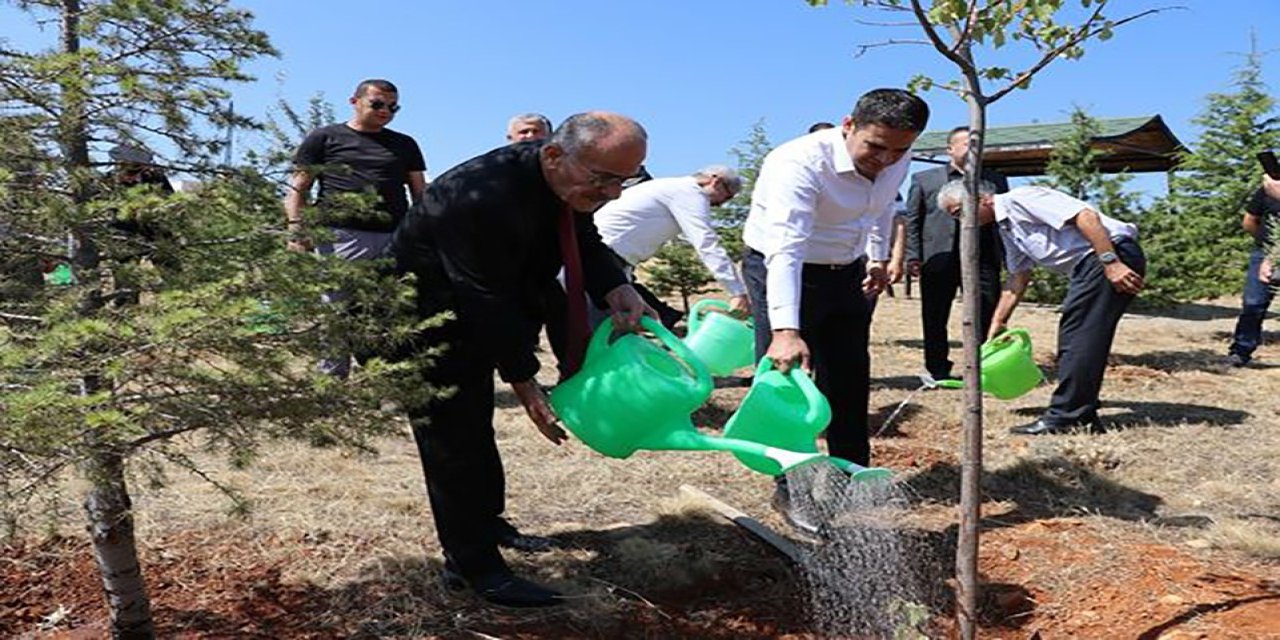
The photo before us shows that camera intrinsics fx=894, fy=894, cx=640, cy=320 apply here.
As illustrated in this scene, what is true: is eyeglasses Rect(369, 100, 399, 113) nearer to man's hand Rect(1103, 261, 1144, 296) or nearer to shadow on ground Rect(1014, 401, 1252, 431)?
man's hand Rect(1103, 261, 1144, 296)

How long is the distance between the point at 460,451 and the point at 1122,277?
3.17 metres

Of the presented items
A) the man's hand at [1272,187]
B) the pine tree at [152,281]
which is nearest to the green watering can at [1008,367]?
the man's hand at [1272,187]

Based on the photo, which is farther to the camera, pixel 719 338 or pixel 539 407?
pixel 719 338

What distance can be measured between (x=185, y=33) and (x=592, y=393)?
48.1 inches

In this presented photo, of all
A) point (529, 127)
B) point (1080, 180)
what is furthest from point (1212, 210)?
point (529, 127)

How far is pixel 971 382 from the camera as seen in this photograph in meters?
2.04

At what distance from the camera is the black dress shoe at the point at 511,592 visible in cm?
253

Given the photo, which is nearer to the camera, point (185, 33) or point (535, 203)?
point (185, 33)

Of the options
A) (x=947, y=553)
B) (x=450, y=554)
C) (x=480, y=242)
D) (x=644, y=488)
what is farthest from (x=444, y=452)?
(x=947, y=553)

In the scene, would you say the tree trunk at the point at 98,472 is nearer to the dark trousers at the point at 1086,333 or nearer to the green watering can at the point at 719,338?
the green watering can at the point at 719,338

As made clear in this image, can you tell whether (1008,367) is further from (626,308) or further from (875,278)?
(626,308)

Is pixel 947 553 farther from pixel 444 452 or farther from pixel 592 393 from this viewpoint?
pixel 444 452

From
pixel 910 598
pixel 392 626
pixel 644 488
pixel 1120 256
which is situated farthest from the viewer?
pixel 1120 256

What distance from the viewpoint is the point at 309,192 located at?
2059mm
